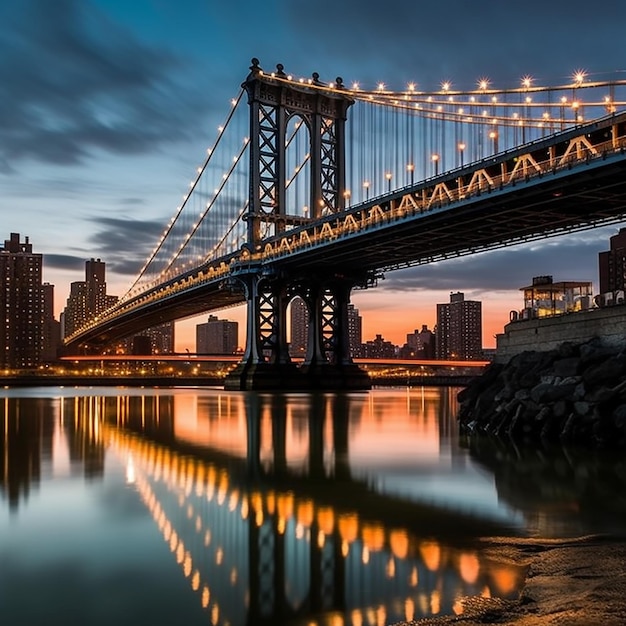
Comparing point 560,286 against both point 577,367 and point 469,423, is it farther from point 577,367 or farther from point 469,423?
point 577,367

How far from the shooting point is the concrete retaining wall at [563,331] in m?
23.7

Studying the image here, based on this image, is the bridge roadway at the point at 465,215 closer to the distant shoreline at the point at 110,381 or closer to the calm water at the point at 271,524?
the calm water at the point at 271,524

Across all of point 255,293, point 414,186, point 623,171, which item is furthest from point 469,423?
point 255,293

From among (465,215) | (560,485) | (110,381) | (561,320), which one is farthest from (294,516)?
(110,381)

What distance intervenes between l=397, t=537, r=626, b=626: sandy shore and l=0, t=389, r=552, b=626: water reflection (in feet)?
0.76

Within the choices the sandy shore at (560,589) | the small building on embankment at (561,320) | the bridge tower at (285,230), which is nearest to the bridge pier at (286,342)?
the bridge tower at (285,230)

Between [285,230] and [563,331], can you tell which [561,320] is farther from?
[285,230]

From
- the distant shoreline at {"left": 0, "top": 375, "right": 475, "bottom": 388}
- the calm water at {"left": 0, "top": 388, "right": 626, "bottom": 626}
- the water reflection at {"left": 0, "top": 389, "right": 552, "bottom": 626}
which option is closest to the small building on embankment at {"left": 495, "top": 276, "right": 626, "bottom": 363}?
the water reflection at {"left": 0, "top": 389, "right": 552, "bottom": 626}

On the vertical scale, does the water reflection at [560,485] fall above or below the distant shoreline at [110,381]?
above

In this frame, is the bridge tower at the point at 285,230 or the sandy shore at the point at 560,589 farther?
the bridge tower at the point at 285,230

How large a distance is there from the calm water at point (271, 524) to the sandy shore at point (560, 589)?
270 mm

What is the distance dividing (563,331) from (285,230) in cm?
5135

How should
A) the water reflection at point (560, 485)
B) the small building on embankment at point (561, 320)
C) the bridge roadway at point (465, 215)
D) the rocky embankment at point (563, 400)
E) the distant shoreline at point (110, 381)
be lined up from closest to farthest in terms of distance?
the water reflection at point (560, 485)
the rocky embankment at point (563, 400)
the small building on embankment at point (561, 320)
the bridge roadway at point (465, 215)
the distant shoreline at point (110, 381)

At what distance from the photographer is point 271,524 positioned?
1039 cm
